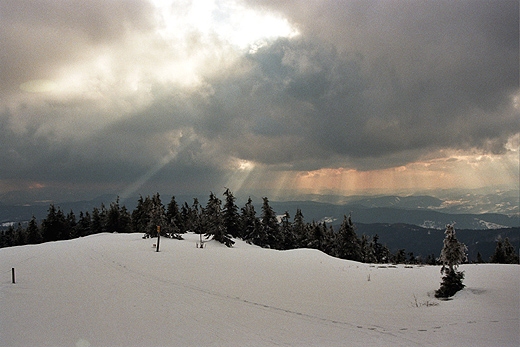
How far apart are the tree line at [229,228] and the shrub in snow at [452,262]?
34008 mm

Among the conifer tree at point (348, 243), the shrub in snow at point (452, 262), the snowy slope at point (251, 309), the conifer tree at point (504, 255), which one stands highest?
the shrub in snow at point (452, 262)

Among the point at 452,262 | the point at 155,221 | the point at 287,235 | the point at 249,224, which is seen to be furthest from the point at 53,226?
the point at 452,262

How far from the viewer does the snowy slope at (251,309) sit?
852 centimetres

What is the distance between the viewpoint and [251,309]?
1155 centimetres

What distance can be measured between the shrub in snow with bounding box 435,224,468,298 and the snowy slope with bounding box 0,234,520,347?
456 mm

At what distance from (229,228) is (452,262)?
45.9 meters

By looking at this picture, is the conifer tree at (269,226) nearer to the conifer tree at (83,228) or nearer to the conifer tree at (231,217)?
the conifer tree at (231,217)

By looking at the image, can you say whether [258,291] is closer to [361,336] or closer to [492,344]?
[361,336]

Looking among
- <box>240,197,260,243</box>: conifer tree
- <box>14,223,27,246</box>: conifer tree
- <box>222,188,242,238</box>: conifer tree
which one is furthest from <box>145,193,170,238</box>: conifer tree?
<box>14,223,27,246</box>: conifer tree

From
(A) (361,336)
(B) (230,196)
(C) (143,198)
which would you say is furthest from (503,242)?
(C) (143,198)

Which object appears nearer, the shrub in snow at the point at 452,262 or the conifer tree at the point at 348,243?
the shrub in snow at the point at 452,262

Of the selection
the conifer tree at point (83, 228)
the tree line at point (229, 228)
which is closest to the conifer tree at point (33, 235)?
the tree line at point (229, 228)

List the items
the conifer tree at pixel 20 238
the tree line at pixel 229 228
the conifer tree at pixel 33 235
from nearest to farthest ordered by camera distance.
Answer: the tree line at pixel 229 228
the conifer tree at pixel 33 235
the conifer tree at pixel 20 238

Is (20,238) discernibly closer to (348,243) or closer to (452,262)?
(348,243)
